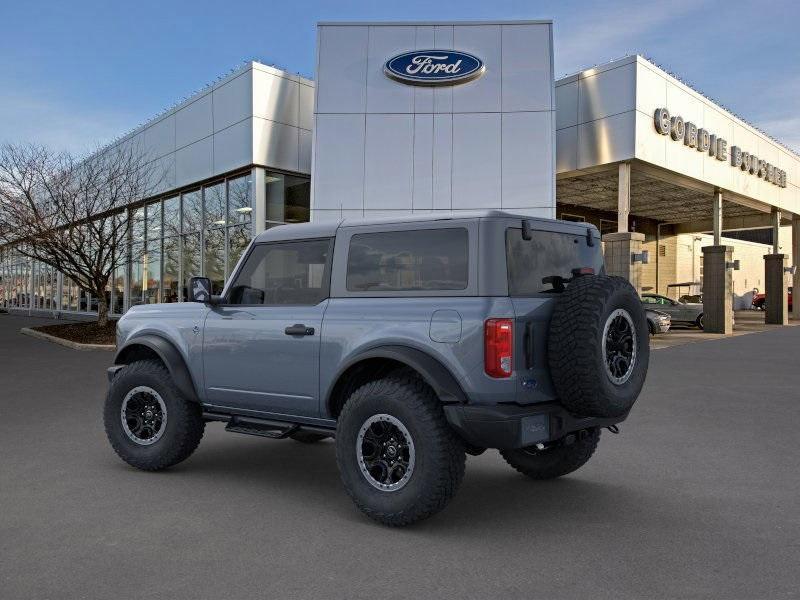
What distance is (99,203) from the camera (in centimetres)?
2438

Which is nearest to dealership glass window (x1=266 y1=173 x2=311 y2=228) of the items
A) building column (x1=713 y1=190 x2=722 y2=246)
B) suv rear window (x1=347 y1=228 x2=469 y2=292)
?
building column (x1=713 y1=190 x2=722 y2=246)

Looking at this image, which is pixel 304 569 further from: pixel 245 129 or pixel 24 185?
pixel 24 185

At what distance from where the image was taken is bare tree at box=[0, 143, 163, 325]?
21984mm

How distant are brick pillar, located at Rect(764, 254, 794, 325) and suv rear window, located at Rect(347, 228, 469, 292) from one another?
3497 cm

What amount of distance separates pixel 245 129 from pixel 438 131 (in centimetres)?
585

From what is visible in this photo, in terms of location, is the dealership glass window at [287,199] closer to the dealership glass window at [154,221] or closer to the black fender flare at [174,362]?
the dealership glass window at [154,221]

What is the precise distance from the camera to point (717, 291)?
27.7 metres

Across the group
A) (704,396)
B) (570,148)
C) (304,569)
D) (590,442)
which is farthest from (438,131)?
(304,569)

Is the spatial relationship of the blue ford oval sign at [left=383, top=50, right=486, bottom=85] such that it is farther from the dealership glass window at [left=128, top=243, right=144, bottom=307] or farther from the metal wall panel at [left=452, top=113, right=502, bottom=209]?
the dealership glass window at [left=128, top=243, right=144, bottom=307]

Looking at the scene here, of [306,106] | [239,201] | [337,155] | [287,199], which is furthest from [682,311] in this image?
[239,201]

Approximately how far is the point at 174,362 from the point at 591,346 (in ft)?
10.9

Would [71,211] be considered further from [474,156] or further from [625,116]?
[625,116]

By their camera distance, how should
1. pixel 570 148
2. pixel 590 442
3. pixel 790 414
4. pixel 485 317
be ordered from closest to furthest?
pixel 485 317, pixel 590 442, pixel 790 414, pixel 570 148

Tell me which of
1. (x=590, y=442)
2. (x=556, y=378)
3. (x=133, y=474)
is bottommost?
(x=133, y=474)
